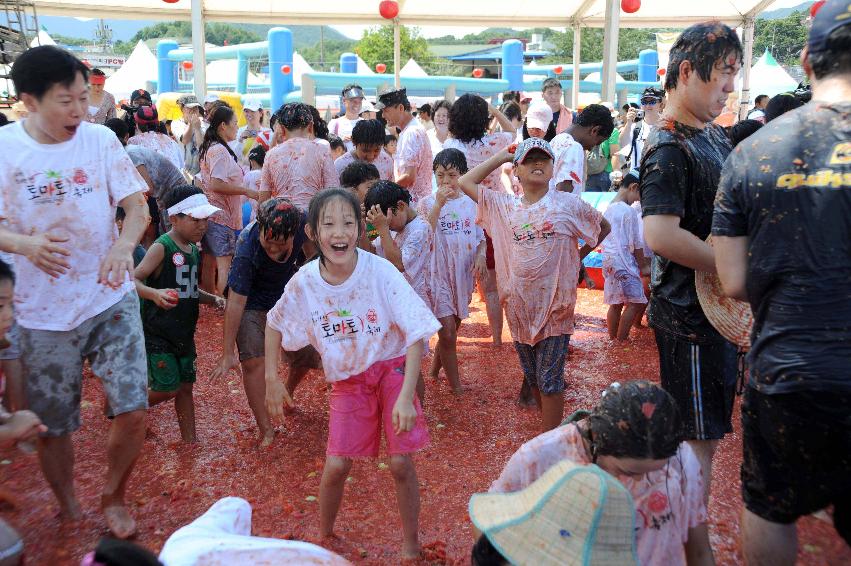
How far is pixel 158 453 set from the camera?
5.05 m

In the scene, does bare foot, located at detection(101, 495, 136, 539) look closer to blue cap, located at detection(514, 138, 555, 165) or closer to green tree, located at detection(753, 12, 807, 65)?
blue cap, located at detection(514, 138, 555, 165)

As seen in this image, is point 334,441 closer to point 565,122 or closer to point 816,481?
point 816,481

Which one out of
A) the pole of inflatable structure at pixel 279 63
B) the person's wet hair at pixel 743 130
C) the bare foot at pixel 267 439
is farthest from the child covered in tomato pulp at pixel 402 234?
the pole of inflatable structure at pixel 279 63

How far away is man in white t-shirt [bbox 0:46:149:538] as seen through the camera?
357cm

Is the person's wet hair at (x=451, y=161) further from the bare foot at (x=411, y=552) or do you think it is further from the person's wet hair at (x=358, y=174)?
the bare foot at (x=411, y=552)

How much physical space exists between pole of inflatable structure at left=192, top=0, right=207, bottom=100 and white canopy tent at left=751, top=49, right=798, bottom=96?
2236cm

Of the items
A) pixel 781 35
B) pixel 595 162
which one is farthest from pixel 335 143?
pixel 781 35

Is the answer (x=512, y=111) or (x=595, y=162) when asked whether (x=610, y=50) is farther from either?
(x=595, y=162)

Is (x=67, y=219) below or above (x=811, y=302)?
above

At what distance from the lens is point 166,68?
36875mm

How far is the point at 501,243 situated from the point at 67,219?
2569 mm

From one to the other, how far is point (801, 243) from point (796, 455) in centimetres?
65

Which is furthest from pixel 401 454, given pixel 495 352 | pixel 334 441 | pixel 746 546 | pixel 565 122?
pixel 565 122

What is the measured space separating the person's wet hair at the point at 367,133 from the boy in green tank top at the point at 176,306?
2.32 meters
